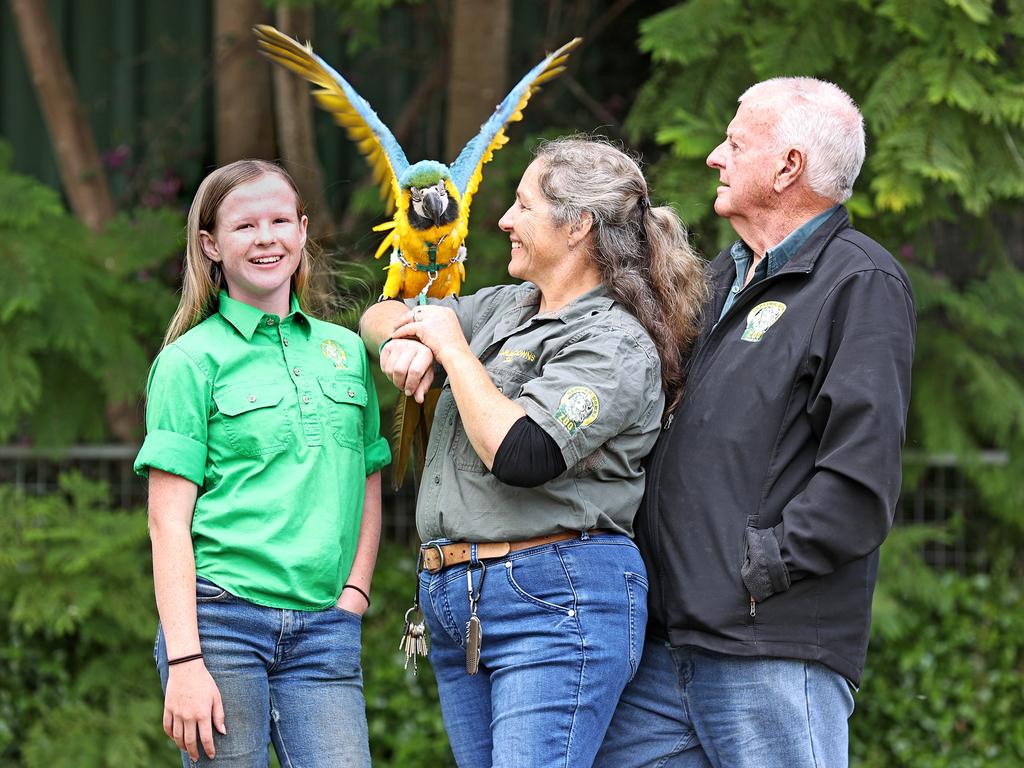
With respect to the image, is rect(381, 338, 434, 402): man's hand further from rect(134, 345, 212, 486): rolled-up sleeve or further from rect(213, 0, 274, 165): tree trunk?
rect(213, 0, 274, 165): tree trunk

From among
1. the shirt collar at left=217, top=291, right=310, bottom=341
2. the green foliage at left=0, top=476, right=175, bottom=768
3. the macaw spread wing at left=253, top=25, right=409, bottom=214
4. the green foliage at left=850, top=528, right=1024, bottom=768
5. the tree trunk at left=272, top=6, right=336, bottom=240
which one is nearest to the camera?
the shirt collar at left=217, top=291, right=310, bottom=341

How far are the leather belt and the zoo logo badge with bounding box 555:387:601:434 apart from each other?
0.77 ft

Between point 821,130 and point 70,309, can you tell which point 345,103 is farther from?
point 70,309

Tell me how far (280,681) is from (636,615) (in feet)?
2.33

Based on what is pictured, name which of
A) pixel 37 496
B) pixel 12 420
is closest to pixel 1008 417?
pixel 12 420

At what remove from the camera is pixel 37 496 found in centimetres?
554

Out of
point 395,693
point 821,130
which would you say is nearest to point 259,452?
point 821,130

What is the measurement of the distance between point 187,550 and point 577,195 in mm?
1036

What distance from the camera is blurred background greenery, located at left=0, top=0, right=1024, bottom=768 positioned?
13.4 feet

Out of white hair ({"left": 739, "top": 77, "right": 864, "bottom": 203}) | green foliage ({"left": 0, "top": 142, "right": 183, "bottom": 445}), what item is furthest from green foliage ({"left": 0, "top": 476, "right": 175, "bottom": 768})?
white hair ({"left": 739, "top": 77, "right": 864, "bottom": 203})

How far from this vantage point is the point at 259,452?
92.4 inches

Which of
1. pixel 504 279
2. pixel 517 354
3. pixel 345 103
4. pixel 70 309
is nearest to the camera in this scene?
pixel 517 354

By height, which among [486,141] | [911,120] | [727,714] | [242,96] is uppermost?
[242,96]

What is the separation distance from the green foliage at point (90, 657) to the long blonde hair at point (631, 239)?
299 cm
